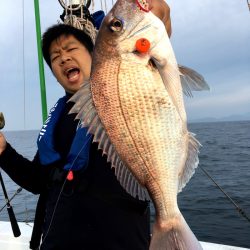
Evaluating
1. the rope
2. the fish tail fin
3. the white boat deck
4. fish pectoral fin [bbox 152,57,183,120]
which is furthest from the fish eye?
the white boat deck

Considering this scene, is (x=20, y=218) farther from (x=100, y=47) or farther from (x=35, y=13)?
(x=100, y=47)

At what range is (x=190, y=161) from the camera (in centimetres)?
165

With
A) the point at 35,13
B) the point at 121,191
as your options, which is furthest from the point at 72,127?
the point at 35,13

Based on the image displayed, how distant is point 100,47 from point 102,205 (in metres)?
1.16

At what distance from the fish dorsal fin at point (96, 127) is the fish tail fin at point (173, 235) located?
0.24m

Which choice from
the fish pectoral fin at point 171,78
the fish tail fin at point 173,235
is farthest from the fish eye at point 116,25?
the fish tail fin at point 173,235

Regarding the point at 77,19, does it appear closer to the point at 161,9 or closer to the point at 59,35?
the point at 59,35

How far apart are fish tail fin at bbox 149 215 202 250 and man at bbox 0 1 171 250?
0.69m

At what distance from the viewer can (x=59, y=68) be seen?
256 cm

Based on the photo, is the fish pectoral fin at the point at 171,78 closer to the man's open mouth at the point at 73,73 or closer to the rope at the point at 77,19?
the man's open mouth at the point at 73,73

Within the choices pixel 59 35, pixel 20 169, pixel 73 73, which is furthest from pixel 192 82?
pixel 20 169

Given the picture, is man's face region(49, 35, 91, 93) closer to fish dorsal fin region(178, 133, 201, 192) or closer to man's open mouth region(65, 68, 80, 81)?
man's open mouth region(65, 68, 80, 81)

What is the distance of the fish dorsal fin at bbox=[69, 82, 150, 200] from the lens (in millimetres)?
1621

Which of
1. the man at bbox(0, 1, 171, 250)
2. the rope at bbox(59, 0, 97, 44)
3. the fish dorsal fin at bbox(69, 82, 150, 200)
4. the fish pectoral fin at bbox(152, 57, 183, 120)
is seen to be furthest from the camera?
the rope at bbox(59, 0, 97, 44)
